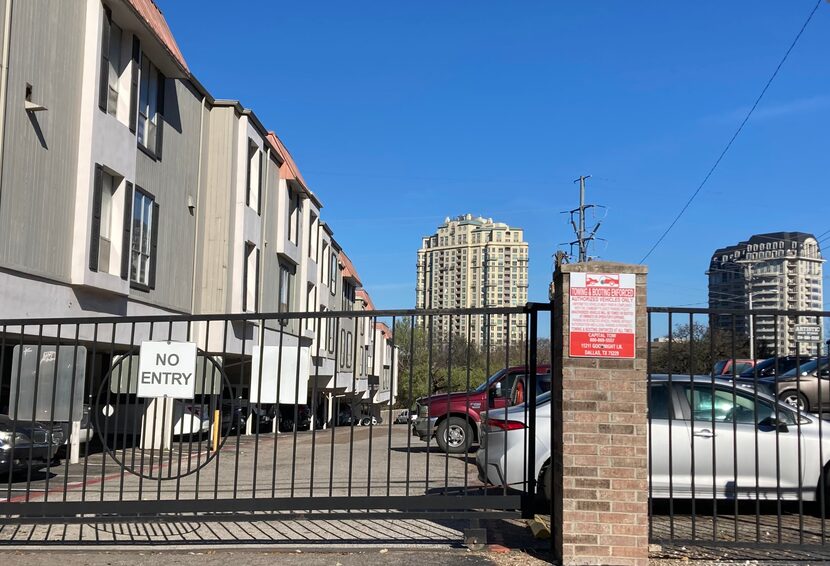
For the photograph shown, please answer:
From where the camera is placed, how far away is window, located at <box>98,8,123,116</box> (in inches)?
637

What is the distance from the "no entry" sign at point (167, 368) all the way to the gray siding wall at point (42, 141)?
7.68 meters

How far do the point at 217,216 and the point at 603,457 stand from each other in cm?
1946

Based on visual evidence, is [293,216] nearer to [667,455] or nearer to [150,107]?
[150,107]

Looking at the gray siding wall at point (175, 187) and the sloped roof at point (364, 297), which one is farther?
the sloped roof at point (364, 297)

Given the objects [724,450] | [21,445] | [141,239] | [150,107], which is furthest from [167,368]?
[150,107]

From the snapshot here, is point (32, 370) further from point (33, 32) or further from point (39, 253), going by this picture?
point (33, 32)

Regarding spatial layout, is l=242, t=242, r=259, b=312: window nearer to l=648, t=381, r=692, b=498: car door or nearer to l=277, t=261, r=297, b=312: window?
l=277, t=261, r=297, b=312: window

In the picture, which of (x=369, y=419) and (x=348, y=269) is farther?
(x=348, y=269)

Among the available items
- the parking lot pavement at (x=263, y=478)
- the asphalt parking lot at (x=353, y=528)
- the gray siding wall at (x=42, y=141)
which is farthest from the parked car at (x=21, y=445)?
the gray siding wall at (x=42, y=141)

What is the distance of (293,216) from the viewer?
33.4 m

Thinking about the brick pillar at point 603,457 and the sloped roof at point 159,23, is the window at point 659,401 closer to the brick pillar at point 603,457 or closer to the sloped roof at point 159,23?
the brick pillar at point 603,457

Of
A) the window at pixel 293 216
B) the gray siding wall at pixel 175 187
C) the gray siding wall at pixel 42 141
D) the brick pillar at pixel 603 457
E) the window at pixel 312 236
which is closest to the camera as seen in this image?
the brick pillar at pixel 603 457

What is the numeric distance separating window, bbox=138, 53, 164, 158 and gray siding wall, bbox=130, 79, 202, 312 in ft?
1.08

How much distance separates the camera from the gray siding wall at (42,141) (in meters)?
13.5
